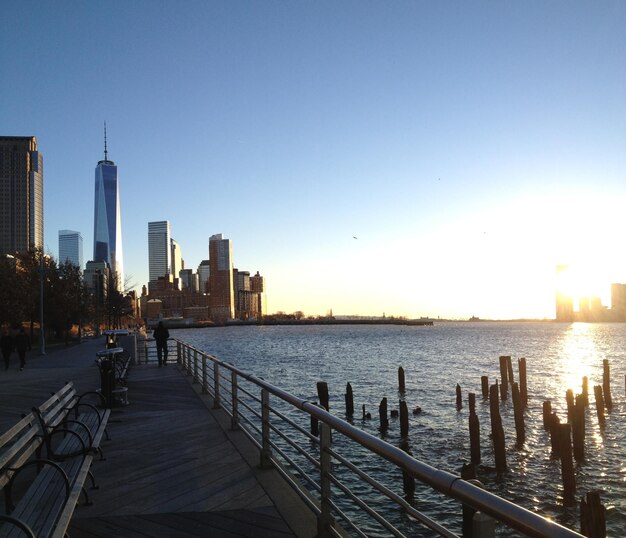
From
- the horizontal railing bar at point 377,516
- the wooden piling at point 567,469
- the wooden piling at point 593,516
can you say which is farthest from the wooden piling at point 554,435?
the horizontal railing bar at point 377,516

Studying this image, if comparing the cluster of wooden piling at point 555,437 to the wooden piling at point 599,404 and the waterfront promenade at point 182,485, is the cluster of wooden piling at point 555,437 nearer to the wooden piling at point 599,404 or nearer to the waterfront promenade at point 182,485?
the wooden piling at point 599,404

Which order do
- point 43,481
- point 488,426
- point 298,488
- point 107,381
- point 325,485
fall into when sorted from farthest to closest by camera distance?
point 488,426 → point 107,381 → point 298,488 → point 43,481 → point 325,485

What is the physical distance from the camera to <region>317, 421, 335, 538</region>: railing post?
Answer: 5145 millimetres

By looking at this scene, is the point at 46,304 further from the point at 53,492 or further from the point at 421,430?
the point at 53,492

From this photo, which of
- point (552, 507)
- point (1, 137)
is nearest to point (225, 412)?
point (552, 507)

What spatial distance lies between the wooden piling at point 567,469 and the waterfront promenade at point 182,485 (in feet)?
32.2

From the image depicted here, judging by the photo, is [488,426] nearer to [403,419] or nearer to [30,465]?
[403,419]

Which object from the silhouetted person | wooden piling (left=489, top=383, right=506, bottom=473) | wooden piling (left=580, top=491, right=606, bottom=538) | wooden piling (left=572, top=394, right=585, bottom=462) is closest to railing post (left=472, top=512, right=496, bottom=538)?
wooden piling (left=580, top=491, right=606, bottom=538)

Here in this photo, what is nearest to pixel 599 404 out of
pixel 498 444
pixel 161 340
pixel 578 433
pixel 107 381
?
pixel 578 433

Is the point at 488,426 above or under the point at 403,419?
under

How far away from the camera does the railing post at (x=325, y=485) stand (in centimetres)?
514

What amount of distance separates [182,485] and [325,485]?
259 cm

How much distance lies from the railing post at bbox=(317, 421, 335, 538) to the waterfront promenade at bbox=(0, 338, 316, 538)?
212 millimetres

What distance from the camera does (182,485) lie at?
275 inches
